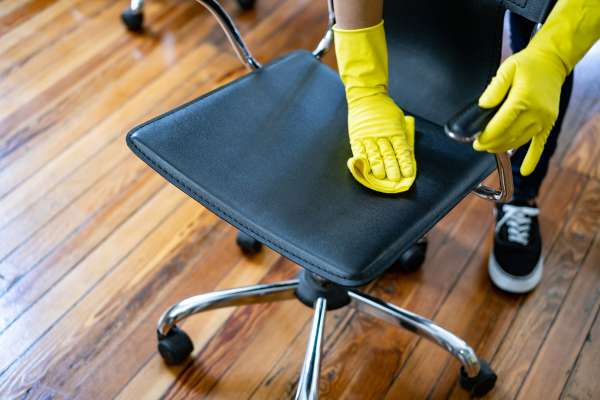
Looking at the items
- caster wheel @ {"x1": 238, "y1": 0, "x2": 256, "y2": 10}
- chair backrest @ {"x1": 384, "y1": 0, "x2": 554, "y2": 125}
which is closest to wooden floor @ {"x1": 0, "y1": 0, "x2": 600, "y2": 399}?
caster wheel @ {"x1": 238, "y1": 0, "x2": 256, "y2": 10}

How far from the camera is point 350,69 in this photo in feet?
3.77

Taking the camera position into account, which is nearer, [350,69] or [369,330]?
[350,69]

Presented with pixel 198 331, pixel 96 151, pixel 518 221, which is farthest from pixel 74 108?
pixel 518 221

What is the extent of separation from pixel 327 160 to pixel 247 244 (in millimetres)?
490

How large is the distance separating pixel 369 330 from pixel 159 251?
19.0 inches

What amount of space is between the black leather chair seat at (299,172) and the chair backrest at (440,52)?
73 mm

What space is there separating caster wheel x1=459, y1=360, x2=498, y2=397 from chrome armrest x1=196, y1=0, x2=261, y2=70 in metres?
0.68

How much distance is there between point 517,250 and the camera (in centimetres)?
152

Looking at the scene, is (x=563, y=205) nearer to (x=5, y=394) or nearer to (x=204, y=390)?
(x=204, y=390)

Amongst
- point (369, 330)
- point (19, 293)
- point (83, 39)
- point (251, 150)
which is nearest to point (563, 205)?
point (369, 330)

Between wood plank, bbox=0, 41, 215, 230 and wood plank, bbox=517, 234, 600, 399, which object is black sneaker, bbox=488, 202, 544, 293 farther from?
wood plank, bbox=0, 41, 215, 230

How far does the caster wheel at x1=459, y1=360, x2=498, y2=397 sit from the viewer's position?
4.33 ft

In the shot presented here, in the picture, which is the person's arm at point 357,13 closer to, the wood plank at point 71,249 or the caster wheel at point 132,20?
the wood plank at point 71,249

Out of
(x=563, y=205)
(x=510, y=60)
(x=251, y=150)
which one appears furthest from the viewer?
(x=563, y=205)
